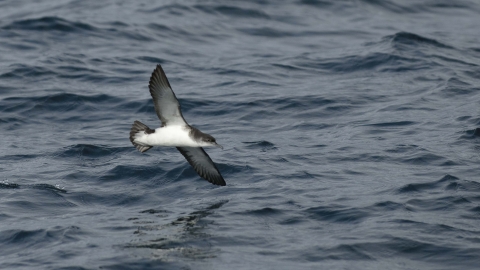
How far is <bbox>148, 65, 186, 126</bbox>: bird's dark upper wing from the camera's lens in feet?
31.3

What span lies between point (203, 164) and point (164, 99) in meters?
1.48

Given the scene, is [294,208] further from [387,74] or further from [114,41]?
[114,41]

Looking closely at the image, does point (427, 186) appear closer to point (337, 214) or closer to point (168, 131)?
point (337, 214)

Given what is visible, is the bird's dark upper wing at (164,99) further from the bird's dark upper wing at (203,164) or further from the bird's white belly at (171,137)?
the bird's dark upper wing at (203,164)

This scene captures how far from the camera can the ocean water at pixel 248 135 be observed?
31.2 feet

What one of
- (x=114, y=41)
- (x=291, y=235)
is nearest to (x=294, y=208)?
(x=291, y=235)

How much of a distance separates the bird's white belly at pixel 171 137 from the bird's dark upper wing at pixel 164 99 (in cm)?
12

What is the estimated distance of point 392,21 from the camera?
825 inches

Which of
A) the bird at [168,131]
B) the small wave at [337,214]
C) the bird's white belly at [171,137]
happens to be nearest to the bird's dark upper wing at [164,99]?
the bird at [168,131]

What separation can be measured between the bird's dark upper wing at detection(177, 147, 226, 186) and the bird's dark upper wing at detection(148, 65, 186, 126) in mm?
844

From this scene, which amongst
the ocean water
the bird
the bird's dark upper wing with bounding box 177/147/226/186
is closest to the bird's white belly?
→ the bird

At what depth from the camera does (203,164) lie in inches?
433

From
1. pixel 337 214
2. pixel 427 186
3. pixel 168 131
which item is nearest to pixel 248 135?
pixel 427 186

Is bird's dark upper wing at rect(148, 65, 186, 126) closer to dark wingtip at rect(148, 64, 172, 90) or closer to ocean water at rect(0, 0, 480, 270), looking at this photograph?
dark wingtip at rect(148, 64, 172, 90)
